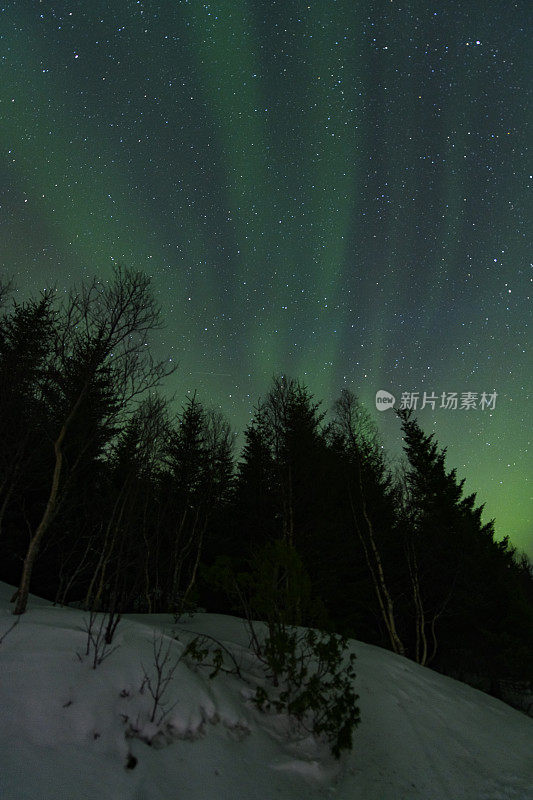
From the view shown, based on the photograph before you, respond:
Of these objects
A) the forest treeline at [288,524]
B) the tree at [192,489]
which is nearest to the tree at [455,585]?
the forest treeline at [288,524]

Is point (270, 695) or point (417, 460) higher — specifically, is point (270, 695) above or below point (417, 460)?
below

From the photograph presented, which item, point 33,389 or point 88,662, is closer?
Result: point 88,662

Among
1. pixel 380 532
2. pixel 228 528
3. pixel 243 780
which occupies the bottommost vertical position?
pixel 243 780

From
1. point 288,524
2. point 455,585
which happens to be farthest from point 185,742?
point 455,585

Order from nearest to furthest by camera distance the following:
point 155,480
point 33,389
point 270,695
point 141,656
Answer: point 141,656, point 270,695, point 33,389, point 155,480

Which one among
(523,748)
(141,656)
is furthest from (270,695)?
(523,748)

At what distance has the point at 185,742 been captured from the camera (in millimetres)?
3469

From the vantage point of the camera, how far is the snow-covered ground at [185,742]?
2.85 meters

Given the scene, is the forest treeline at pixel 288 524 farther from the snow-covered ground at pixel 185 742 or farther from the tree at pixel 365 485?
the snow-covered ground at pixel 185 742

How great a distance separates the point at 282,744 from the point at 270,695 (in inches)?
28.2

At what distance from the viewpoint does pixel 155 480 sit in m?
13.9

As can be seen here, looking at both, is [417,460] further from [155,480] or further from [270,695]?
[270,695]

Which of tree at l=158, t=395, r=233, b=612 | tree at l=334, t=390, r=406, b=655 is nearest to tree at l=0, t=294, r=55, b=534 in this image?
tree at l=158, t=395, r=233, b=612

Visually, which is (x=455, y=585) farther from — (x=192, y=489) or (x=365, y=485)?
(x=192, y=489)
